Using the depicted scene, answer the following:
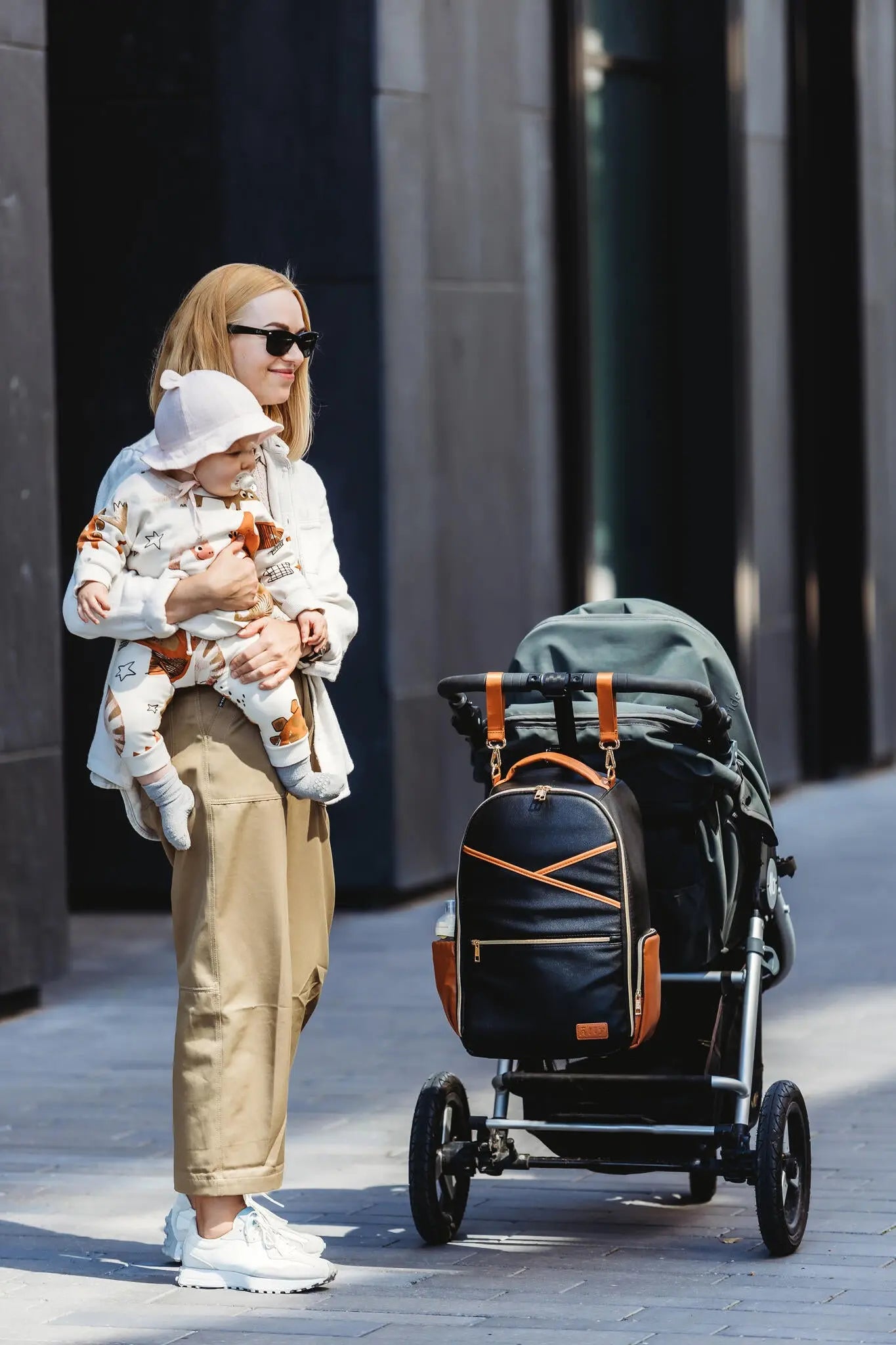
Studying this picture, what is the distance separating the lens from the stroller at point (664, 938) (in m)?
5.09

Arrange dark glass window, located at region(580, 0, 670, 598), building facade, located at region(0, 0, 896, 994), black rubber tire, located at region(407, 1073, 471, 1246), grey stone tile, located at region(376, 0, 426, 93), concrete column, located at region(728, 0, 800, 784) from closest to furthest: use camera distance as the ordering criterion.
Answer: black rubber tire, located at region(407, 1073, 471, 1246)
building facade, located at region(0, 0, 896, 994)
grey stone tile, located at region(376, 0, 426, 93)
dark glass window, located at region(580, 0, 670, 598)
concrete column, located at region(728, 0, 800, 784)

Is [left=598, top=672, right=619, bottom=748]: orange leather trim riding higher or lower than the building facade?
lower

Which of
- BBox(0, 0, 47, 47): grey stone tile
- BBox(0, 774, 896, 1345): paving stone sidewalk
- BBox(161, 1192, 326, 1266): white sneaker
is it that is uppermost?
BBox(0, 0, 47, 47): grey stone tile

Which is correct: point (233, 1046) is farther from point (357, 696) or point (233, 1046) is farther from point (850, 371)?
point (850, 371)

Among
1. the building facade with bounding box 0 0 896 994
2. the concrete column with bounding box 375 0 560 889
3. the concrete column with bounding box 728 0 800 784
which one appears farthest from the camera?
the concrete column with bounding box 728 0 800 784

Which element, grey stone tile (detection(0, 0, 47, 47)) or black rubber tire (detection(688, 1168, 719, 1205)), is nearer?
black rubber tire (detection(688, 1168, 719, 1205))

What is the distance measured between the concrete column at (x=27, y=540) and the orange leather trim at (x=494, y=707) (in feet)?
9.91

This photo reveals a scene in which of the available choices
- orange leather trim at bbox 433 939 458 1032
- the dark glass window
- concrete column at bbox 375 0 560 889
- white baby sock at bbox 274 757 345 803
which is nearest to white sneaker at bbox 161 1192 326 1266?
orange leather trim at bbox 433 939 458 1032

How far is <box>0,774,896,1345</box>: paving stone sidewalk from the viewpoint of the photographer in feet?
15.6

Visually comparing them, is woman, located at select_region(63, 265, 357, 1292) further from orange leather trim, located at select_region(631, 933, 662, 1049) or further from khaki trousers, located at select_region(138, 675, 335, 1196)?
orange leather trim, located at select_region(631, 933, 662, 1049)

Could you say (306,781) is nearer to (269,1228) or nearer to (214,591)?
(214,591)

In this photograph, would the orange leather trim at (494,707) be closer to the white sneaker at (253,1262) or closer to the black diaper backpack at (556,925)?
the black diaper backpack at (556,925)

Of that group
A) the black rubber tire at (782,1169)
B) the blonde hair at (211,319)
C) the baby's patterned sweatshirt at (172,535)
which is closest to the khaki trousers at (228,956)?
the baby's patterned sweatshirt at (172,535)

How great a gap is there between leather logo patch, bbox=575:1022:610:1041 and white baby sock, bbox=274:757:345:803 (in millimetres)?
652
